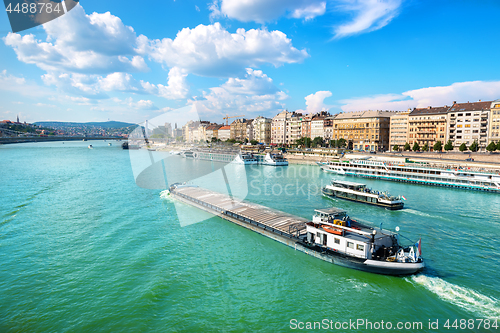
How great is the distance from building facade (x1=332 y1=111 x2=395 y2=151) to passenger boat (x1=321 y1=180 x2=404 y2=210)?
226 ft

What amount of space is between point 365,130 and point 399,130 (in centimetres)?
1097

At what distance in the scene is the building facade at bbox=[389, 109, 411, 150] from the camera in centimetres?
9031

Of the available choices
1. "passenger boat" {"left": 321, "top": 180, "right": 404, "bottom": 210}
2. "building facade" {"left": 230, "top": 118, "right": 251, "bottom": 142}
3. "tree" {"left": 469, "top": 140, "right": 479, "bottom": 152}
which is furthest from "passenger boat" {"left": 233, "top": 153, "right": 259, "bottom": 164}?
"building facade" {"left": 230, "top": 118, "right": 251, "bottom": 142}

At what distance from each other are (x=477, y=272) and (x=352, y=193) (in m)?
18.5

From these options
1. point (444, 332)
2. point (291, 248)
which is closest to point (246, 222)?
point (291, 248)

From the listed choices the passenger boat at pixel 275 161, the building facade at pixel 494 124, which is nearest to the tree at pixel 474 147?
the building facade at pixel 494 124

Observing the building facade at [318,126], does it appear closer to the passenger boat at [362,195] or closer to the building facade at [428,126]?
the building facade at [428,126]

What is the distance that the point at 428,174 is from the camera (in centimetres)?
4569

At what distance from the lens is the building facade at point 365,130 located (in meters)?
96.9

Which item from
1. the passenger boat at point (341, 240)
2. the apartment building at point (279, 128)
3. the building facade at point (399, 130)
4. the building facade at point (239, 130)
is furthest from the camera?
the building facade at point (239, 130)

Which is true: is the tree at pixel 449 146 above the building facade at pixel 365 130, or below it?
below

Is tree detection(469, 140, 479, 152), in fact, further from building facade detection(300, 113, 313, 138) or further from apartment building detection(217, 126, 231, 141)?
apartment building detection(217, 126, 231, 141)

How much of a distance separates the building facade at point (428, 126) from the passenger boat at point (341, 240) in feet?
258

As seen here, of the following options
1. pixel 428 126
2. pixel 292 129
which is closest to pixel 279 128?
pixel 292 129
